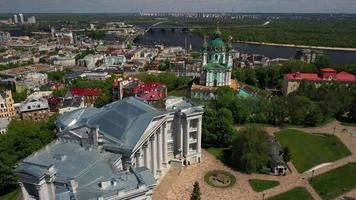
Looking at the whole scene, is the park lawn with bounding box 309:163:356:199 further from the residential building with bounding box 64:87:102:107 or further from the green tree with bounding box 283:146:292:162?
the residential building with bounding box 64:87:102:107

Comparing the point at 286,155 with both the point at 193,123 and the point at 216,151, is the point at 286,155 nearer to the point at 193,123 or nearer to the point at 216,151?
the point at 216,151

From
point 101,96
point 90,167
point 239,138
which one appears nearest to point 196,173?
point 239,138

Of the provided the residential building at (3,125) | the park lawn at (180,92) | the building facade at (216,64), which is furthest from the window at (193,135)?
the building facade at (216,64)

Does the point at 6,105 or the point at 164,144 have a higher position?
the point at 164,144

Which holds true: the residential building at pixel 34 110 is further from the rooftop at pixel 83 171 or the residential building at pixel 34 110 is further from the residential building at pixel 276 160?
the residential building at pixel 276 160

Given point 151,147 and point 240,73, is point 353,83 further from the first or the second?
point 151,147

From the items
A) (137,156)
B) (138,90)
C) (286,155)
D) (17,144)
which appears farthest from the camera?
(138,90)

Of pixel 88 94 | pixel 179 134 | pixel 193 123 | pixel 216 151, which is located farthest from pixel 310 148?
pixel 88 94

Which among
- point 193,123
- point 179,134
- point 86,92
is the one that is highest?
point 193,123
